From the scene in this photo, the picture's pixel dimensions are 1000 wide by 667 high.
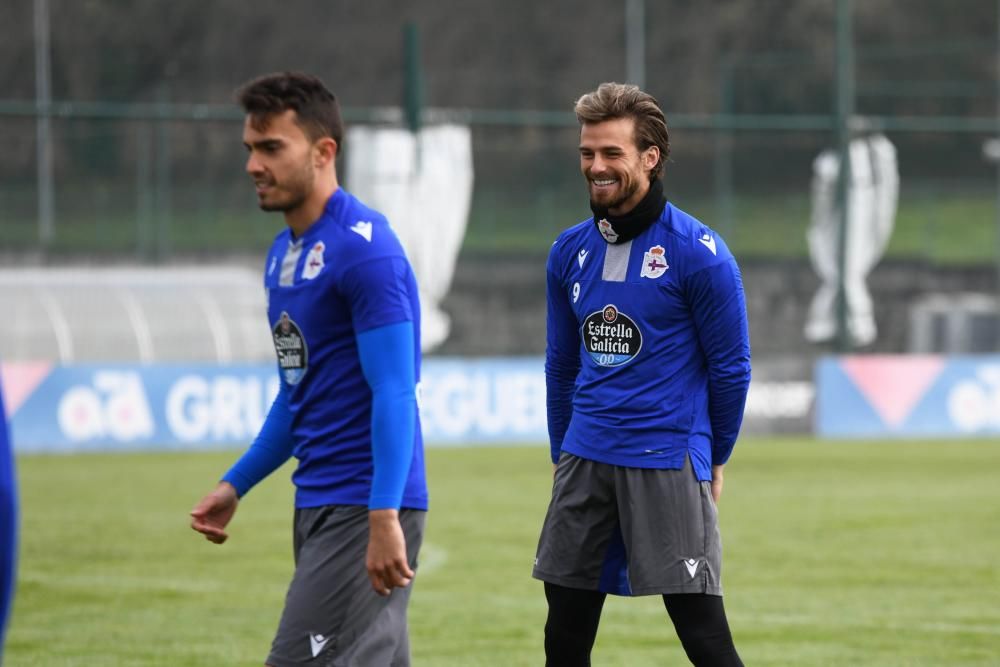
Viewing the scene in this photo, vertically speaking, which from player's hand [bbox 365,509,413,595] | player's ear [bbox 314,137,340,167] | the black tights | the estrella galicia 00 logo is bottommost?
the black tights

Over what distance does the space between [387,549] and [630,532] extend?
3.53ft

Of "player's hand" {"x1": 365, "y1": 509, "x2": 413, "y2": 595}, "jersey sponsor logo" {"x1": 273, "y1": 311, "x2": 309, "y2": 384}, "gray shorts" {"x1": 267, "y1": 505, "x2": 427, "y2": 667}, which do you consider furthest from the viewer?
"jersey sponsor logo" {"x1": 273, "y1": 311, "x2": 309, "y2": 384}

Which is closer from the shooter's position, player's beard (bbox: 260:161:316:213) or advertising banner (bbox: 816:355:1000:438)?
player's beard (bbox: 260:161:316:213)

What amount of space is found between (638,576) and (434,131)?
1611cm

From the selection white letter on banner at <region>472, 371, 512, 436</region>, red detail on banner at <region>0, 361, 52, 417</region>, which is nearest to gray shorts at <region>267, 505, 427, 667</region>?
red detail on banner at <region>0, 361, 52, 417</region>

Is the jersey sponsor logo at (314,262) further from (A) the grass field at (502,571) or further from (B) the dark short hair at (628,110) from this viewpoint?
(A) the grass field at (502,571)

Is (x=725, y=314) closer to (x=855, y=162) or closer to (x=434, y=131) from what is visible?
(x=434, y=131)

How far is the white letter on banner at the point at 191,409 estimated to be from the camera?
17.9 m

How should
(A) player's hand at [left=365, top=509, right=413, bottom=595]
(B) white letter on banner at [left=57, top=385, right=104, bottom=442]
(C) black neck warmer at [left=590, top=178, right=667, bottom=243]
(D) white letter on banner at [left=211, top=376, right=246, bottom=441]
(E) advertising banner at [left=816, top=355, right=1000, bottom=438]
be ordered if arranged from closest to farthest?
(A) player's hand at [left=365, top=509, right=413, bottom=595] → (C) black neck warmer at [left=590, top=178, right=667, bottom=243] → (B) white letter on banner at [left=57, top=385, right=104, bottom=442] → (D) white letter on banner at [left=211, top=376, right=246, bottom=441] → (E) advertising banner at [left=816, top=355, right=1000, bottom=438]

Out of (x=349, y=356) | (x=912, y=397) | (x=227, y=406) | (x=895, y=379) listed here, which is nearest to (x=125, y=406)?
(x=227, y=406)

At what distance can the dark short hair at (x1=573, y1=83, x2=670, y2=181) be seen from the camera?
16.5 ft

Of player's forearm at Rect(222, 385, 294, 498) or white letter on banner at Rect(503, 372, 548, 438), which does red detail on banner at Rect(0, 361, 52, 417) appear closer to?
white letter on banner at Rect(503, 372, 548, 438)

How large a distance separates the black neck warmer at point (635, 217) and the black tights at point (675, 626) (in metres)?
1.04

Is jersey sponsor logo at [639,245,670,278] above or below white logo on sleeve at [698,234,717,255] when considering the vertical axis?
below
